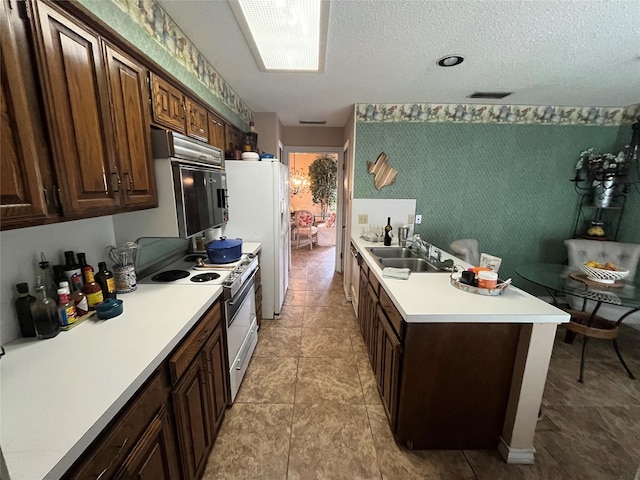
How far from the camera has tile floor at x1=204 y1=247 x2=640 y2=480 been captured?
1418 mm

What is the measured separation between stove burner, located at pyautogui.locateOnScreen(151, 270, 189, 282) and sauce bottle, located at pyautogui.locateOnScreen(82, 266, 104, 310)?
Answer: 1.37ft

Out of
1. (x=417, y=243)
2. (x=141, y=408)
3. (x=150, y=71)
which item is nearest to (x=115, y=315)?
(x=141, y=408)

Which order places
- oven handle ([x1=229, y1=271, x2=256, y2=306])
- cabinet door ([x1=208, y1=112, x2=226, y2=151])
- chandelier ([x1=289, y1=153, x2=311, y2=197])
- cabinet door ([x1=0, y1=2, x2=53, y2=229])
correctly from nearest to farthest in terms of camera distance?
cabinet door ([x1=0, y1=2, x2=53, y2=229]) → oven handle ([x1=229, y1=271, x2=256, y2=306]) → cabinet door ([x1=208, y1=112, x2=226, y2=151]) → chandelier ([x1=289, y1=153, x2=311, y2=197])

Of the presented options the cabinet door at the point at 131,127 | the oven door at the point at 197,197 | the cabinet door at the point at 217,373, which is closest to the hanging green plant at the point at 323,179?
the oven door at the point at 197,197

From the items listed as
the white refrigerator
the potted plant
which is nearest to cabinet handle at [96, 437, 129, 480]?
the white refrigerator

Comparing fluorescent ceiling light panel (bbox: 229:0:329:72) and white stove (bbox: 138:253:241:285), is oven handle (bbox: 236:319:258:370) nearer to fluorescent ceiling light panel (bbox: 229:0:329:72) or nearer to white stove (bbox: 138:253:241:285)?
white stove (bbox: 138:253:241:285)

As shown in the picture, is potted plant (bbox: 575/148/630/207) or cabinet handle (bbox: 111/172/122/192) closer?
cabinet handle (bbox: 111/172/122/192)

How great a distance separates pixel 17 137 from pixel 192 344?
3.13 ft

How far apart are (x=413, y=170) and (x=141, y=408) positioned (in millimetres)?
3194

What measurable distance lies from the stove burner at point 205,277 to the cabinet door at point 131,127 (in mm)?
527

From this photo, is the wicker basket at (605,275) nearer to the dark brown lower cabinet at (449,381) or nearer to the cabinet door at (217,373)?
the dark brown lower cabinet at (449,381)

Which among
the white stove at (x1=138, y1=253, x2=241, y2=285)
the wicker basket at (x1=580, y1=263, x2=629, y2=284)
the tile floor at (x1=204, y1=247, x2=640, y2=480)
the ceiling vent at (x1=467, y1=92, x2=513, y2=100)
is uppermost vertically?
the ceiling vent at (x1=467, y1=92, x2=513, y2=100)

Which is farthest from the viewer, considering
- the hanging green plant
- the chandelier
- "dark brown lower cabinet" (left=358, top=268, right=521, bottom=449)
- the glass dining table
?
the chandelier

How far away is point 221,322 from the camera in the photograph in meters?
1.61
